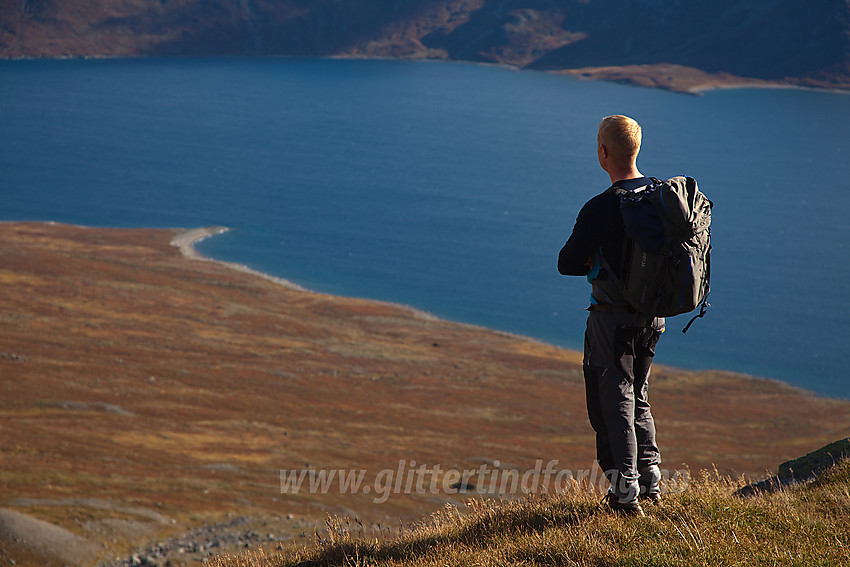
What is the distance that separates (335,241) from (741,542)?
4859 centimetres

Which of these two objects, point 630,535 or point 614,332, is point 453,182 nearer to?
point 614,332

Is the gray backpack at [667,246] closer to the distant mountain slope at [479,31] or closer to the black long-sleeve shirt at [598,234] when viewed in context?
the black long-sleeve shirt at [598,234]

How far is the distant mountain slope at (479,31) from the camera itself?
11888cm

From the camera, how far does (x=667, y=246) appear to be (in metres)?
3.55

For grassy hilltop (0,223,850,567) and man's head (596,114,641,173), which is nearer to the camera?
man's head (596,114,641,173)

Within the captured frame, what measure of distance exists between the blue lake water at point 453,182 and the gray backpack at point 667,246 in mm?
32136

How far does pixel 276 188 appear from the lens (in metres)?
64.5

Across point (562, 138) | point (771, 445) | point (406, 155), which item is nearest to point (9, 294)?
point (771, 445)

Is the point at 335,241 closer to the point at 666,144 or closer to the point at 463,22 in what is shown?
the point at 666,144

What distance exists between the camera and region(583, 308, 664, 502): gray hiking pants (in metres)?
3.79

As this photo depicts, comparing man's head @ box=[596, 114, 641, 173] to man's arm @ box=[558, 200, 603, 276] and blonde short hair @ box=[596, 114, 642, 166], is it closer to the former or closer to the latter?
blonde short hair @ box=[596, 114, 642, 166]

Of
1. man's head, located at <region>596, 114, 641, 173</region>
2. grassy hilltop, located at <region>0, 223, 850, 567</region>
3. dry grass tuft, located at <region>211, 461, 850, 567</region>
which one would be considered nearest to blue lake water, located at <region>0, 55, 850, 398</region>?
grassy hilltop, located at <region>0, 223, 850, 567</region>

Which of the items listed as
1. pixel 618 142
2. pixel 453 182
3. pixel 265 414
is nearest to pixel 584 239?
pixel 618 142

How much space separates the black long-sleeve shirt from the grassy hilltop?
1.28m
